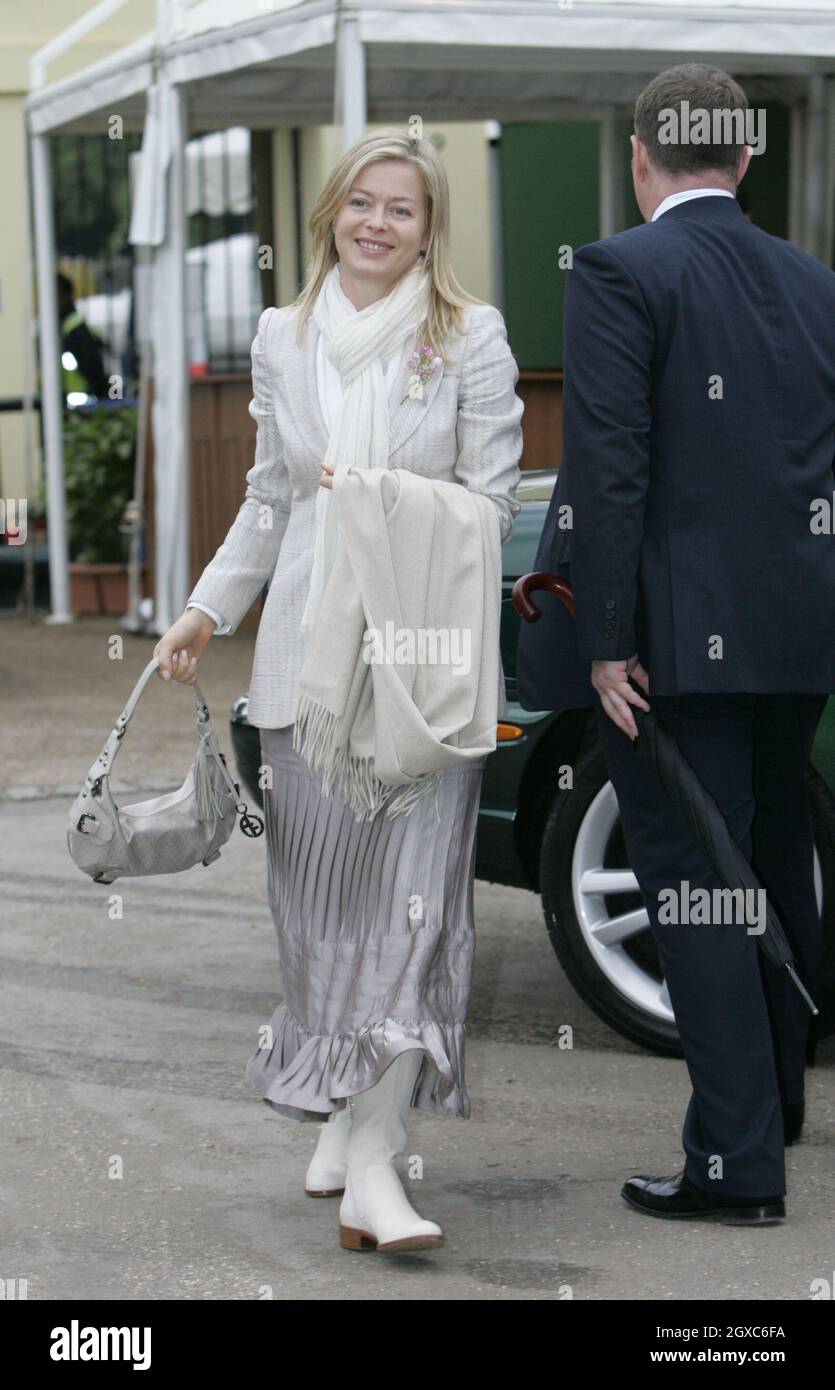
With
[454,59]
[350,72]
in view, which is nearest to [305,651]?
[350,72]

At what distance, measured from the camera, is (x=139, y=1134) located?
4395 millimetres

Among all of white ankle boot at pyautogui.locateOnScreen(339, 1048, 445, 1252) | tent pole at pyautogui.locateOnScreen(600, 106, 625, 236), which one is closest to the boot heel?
white ankle boot at pyautogui.locateOnScreen(339, 1048, 445, 1252)

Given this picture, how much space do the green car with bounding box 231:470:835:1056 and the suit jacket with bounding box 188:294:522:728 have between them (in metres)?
1.04


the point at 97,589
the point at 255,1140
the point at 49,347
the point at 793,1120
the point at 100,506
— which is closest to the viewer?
the point at 793,1120

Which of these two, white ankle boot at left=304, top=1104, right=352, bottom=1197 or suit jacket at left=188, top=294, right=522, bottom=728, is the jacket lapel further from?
white ankle boot at left=304, top=1104, right=352, bottom=1197

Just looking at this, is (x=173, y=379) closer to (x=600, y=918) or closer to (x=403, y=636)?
(x=600, y=918)

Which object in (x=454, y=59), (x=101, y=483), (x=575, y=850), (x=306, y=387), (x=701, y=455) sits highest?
(x=454, y=59)

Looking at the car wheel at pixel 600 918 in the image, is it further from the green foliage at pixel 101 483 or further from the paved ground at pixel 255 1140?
the green foliage at pixel 101 483

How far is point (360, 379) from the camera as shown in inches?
145

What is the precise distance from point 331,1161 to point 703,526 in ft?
4.36

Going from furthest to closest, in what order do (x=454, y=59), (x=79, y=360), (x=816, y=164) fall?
(x=79, y=360)
(x=816, y=164)
(x=454, y=59)

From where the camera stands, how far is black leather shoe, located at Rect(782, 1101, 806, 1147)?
4.22 meters
